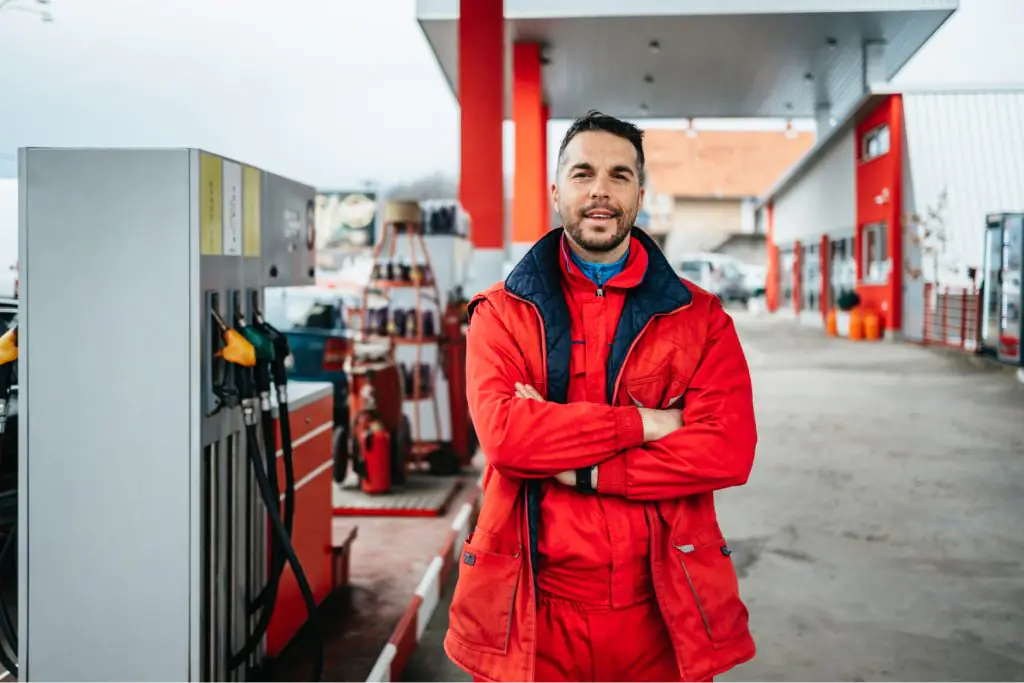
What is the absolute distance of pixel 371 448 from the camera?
6254 millimetres

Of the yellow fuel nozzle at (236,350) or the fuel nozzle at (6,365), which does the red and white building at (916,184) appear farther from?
the fuel nozzle at (6,365)

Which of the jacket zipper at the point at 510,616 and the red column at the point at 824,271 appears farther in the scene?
the red column at the point at 824,271

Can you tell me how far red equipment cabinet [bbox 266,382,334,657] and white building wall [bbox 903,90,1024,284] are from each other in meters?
6.43

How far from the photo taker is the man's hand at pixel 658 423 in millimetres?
2000

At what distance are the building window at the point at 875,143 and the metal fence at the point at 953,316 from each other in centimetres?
293

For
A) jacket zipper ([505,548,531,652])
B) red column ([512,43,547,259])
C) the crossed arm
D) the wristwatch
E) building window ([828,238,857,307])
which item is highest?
red column ([512,43,547,259])

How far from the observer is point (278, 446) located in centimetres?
359

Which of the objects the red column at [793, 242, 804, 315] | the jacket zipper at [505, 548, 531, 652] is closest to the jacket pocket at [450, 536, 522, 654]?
the jacket zipper at [505, 548, 531, 652]

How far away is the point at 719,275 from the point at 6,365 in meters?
32.4

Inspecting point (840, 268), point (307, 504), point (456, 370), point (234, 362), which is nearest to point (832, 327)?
point (840, 268)

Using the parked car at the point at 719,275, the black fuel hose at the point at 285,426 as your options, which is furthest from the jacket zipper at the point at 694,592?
the parked car at the point at 719,275

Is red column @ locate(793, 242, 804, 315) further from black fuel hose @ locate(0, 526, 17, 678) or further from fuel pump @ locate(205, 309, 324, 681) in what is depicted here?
black fuel hose @ locate(0, 526, 17, 678)

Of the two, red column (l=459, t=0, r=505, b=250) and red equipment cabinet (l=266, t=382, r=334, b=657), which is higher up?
red column (l=459, t=0, r=505, b=250)

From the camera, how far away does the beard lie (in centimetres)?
199
